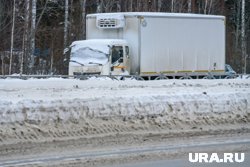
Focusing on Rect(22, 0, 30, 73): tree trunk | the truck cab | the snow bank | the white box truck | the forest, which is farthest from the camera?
the forest

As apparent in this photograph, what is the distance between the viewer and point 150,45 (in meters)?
28.2

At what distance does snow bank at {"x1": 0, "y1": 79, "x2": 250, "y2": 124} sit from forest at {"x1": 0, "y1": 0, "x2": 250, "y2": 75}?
13851 millimetres

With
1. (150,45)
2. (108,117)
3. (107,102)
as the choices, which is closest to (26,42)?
(150,45)

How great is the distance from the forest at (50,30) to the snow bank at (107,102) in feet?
45.4

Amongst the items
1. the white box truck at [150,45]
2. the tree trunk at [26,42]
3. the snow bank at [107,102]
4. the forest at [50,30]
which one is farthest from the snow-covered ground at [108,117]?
the tree trunk at [26,42]

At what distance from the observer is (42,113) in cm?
1377

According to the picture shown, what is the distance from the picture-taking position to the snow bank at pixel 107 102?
13773mm

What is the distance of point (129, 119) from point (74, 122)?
1.50 m

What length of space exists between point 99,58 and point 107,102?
1158 cm

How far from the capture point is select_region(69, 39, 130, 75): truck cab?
26391 millimetres

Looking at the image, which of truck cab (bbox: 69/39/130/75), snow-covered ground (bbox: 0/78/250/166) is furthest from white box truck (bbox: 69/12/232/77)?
snow-covered ground (bbox: 0/78/250/166)

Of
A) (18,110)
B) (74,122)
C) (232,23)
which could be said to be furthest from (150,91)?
(232,23)

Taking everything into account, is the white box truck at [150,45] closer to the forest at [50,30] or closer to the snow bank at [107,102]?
the forest at [50,30]

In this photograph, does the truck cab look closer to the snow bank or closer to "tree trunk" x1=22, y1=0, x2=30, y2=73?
the snow bank
